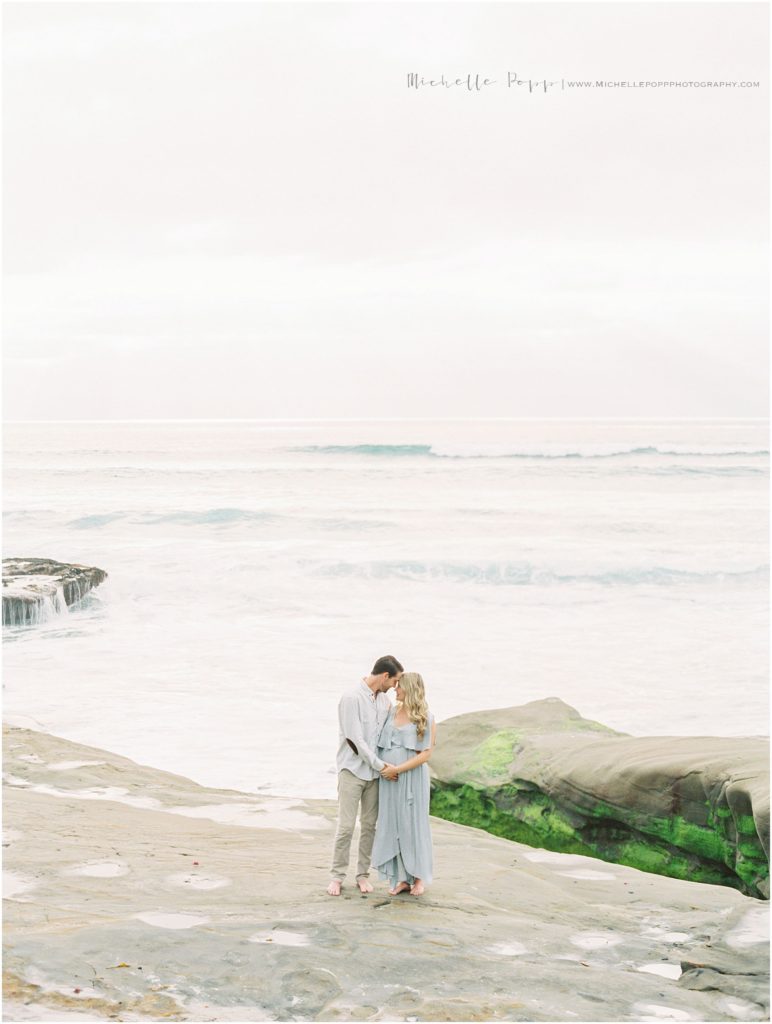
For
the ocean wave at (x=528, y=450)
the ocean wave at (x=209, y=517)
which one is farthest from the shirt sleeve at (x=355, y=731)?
the ocean wave at (x=528, y=450)

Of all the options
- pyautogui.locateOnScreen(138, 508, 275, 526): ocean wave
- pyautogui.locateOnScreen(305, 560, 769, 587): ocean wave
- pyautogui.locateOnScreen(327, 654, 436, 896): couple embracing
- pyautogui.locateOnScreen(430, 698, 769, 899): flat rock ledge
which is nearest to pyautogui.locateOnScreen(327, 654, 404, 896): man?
pyautogui.locateOnScreen(327, 654, 436, 896): couple embracing

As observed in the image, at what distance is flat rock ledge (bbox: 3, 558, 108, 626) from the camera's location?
67.6 feet

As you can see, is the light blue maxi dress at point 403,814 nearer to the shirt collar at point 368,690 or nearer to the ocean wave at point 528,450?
the shirt collar at point 368,690

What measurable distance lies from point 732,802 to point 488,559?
28101mm

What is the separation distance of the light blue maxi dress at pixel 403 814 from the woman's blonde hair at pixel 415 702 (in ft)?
0.12

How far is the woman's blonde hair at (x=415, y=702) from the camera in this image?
538cm

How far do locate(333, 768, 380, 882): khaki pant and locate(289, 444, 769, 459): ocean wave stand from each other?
49328 mm

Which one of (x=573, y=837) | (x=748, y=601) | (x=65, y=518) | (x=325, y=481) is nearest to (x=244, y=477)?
(x=325, y=481)

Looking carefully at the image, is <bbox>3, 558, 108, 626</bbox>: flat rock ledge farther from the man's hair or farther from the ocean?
the man's hair

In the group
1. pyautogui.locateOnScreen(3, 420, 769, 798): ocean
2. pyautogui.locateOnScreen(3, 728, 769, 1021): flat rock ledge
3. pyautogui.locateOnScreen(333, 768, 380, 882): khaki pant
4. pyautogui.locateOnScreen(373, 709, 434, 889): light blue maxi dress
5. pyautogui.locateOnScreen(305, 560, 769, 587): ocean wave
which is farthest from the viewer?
pyautogui.locateOnScreen(305, 560, 769, 587): ocean wave

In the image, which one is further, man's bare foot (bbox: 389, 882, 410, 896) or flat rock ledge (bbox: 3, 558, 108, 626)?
flat rock ledge (bbox: 3, 558, 108, 626)

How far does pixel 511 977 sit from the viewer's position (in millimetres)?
4344

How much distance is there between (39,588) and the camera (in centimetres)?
2156

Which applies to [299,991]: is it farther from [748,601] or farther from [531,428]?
[531,428]
